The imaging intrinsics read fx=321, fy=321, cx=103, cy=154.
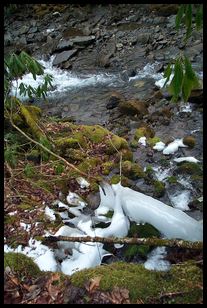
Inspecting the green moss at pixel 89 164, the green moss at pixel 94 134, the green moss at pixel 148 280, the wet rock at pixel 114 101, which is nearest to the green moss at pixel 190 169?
the green moss at pixel 89 164

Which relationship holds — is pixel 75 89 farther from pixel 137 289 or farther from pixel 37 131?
pixel 137 289

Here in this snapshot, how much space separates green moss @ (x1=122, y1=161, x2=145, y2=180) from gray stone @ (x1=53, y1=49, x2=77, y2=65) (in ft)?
25.1

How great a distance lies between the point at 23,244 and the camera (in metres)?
3.06

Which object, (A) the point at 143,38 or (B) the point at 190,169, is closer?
(B) the point at 190,169

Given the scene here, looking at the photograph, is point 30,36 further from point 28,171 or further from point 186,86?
point 186,86

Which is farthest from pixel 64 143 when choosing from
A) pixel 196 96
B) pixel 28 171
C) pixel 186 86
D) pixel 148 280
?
pixel 196 96

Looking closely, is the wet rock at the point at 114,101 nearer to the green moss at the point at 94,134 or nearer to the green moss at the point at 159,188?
the green moss at the point at 94,134

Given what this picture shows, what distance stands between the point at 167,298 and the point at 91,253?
965 millimetres

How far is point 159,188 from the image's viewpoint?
4766 mm

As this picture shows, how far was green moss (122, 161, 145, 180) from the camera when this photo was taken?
197 inches

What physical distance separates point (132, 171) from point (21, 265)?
2829 millimetres

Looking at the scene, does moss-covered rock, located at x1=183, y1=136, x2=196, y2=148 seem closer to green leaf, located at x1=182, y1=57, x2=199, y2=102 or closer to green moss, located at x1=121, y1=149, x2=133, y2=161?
green moss, located at x1=121, y1=149, x2=133, y2=161

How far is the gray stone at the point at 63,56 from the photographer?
1174 centimetres
